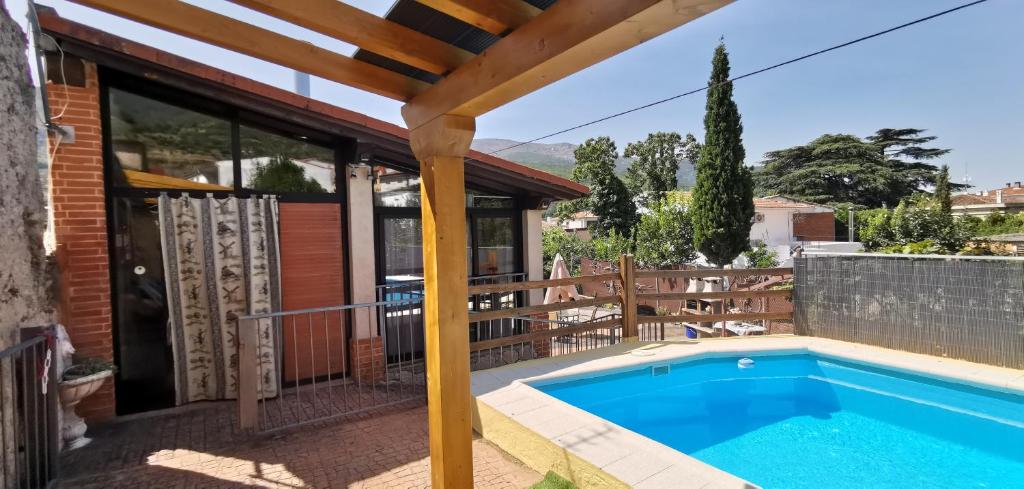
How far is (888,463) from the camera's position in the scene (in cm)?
411

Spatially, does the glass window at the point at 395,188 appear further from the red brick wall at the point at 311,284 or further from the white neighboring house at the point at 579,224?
the white neighboring house at the point at 579,224

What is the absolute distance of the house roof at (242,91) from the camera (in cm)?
404

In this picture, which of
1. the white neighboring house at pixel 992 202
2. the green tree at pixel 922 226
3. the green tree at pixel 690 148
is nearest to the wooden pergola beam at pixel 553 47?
the green tree at pixel 922 226

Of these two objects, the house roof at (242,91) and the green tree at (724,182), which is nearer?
the house roof at (242,91)

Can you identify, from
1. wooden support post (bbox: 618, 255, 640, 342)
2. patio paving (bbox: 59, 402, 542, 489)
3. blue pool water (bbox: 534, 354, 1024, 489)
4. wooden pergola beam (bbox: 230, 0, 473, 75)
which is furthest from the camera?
wooden support post (bbox: 618, 255, 640, 342)

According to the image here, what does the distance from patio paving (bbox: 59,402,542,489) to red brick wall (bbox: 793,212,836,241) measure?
34.4 meters

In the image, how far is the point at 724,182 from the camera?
21484 mm

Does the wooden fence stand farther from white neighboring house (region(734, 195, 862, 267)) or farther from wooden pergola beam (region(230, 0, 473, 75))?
white neighboring house (region(734, 195, 862, 267))

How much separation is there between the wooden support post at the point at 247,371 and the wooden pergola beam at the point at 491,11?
10.9 feet

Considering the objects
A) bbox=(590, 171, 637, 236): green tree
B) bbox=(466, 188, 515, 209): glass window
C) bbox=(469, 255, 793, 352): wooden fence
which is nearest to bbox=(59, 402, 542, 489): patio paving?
bbox=(469, 255, 793, 352): wooden fence

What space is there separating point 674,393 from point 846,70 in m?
44.4

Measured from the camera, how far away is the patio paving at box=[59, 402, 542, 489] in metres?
3.37

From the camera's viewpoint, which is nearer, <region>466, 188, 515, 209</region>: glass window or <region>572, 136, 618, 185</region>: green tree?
<region>466, 188, 515, 209</region>: glass window

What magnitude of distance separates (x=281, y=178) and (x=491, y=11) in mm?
4337
